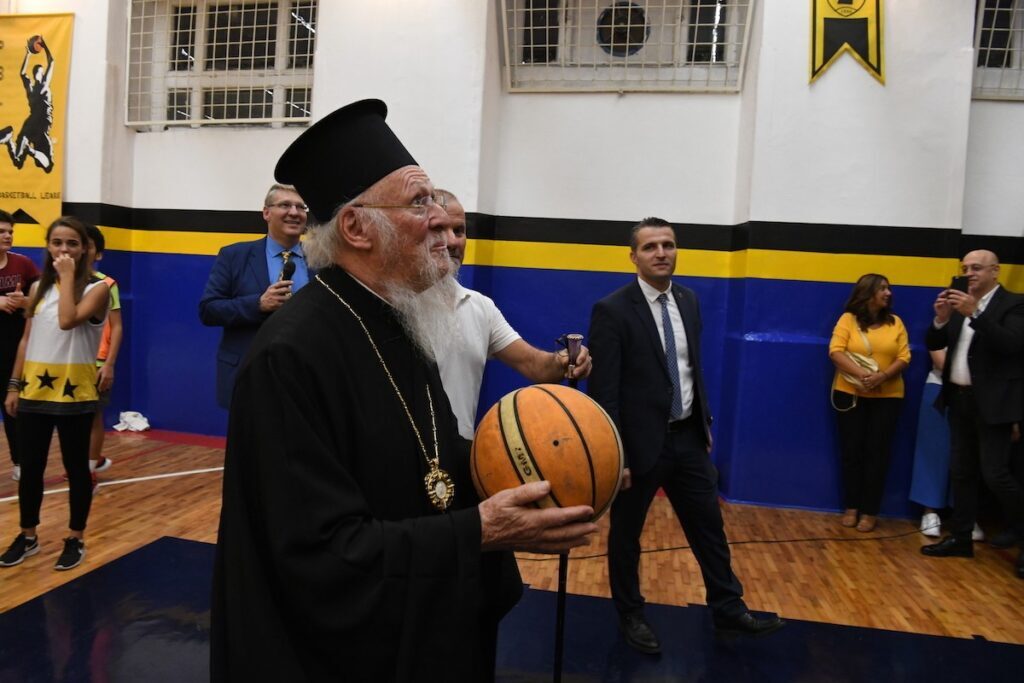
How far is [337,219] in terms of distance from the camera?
63.7 inches

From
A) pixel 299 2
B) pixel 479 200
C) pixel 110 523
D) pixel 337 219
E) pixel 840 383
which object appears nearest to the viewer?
pixel 337 219

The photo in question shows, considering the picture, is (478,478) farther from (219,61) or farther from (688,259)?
(219,61)

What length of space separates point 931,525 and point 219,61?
6958mm

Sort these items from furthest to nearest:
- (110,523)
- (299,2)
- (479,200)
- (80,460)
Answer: (299,2) → (479,200) → (110,523) → (80,460)

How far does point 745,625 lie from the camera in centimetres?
321

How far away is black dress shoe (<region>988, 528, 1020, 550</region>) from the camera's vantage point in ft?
15.2

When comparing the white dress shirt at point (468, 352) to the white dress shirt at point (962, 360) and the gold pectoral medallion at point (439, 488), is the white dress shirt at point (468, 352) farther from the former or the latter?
the white dress shirt at point (962, 360)

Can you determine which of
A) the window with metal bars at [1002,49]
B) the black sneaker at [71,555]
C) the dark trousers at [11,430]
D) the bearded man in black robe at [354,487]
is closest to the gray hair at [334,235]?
the bearded man in black robe at [354,487]

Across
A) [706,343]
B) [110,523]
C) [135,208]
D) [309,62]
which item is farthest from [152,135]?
[706,343]

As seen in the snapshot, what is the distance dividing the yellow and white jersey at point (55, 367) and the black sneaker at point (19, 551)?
73 cm

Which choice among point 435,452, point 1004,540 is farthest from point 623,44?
point 435,452

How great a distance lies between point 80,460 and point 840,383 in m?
4.70

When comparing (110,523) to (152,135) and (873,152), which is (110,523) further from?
(873,152)

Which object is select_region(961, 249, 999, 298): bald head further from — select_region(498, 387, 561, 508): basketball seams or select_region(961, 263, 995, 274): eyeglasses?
select_region(498, 387, 561, 508): basketball seams
